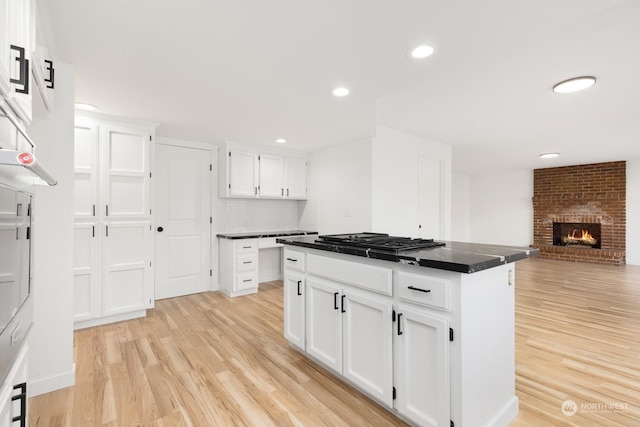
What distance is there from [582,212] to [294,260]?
784 centimetres

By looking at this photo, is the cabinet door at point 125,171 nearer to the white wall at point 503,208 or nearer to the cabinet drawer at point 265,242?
the cabinet drawer at point 265,242

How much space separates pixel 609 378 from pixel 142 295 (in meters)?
4.24

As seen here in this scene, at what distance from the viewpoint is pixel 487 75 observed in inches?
96.7

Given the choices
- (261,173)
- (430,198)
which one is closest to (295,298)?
(261,173)

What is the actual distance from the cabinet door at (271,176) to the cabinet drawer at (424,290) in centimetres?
346

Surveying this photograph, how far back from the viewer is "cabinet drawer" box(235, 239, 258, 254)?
4207 millimetres

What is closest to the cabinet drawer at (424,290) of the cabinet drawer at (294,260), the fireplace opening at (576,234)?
the cabinet drawer at (294,260)

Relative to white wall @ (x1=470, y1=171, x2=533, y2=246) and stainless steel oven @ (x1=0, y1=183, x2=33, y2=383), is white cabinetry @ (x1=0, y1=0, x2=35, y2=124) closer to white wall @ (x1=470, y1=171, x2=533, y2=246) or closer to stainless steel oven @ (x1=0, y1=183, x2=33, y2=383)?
stainless steel oven @ (x1=0, y1=183, x2=33, y2=383)

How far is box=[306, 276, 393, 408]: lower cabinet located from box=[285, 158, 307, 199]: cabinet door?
2.91 m

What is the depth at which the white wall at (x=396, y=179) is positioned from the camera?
13.1ft

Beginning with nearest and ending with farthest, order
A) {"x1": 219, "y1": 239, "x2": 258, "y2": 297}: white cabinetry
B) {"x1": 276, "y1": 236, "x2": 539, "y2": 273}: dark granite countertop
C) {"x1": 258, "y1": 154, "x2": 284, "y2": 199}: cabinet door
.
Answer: {"x1": 276, "y1": 236, "x2": 539, "y2": 273}: dark granite countertop
{"x1": 219, "y1": 239, "x2": 258, "y2": 297}: white cabinetry
{"x1": 258, "y1": 154, "x2": 284, "y2": 199}: cabinet door

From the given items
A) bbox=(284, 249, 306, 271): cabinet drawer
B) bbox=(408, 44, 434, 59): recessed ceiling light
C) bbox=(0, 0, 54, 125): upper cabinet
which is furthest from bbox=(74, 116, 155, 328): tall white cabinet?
bbox=(408, 44, 434, 59): recessed ceiling light

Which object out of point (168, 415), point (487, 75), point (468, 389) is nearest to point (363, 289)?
point (468, 389)

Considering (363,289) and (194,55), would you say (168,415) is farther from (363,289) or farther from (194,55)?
(194,55)
